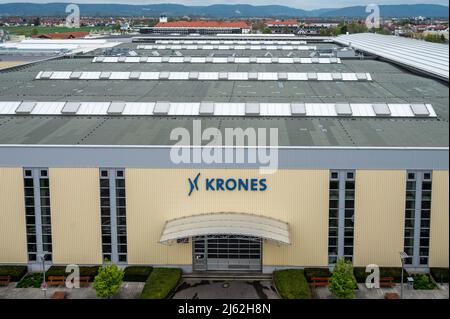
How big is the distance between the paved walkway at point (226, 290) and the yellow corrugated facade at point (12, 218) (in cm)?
743

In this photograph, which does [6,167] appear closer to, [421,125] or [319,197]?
[319,197]

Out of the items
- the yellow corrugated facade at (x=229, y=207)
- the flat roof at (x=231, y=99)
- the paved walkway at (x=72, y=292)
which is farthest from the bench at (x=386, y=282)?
the paved walkway at (x=72, y=292)

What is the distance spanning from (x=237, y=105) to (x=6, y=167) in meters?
13.9

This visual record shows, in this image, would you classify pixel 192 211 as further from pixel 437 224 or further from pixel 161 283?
pixel 437 224

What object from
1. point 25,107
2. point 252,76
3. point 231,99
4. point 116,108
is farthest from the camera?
point 252,76

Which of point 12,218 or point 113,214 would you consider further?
point 12,218

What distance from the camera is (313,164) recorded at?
2295cm

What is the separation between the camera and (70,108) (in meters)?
31.9

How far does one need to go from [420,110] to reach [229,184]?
13129 mm

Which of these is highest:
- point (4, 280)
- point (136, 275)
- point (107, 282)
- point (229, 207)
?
point (229, 207)

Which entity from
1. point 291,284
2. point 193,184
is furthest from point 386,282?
point 193,184

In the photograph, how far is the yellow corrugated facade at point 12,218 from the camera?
23.6 metres

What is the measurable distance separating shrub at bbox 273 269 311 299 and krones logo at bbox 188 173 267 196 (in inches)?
142

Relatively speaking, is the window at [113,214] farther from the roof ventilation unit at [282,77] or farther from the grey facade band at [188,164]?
the roof ventilation unit at [282,77]
